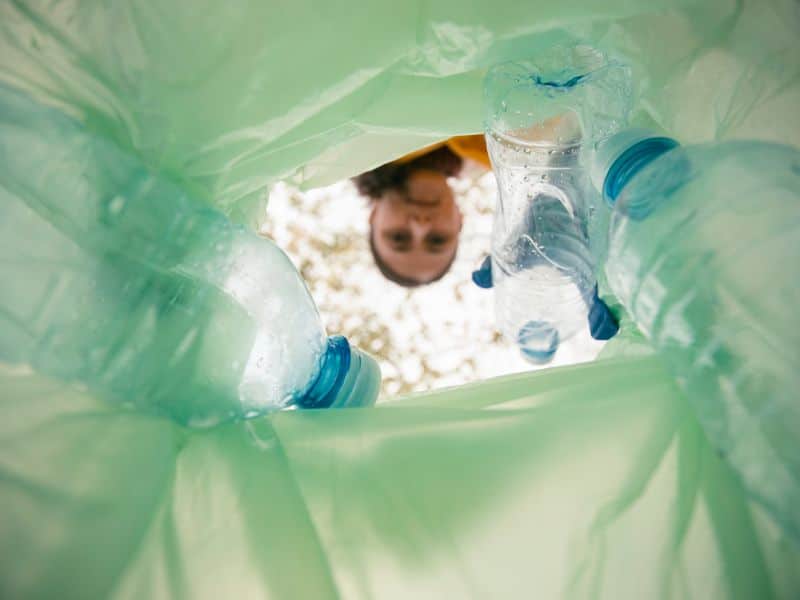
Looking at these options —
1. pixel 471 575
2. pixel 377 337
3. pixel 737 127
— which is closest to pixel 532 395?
pixel 471 575

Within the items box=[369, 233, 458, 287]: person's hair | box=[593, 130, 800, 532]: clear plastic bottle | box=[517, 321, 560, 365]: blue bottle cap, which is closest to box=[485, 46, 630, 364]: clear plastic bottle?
box=[517, 321, 560, 365]: blue bottle cap

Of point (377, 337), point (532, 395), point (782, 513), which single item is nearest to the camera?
point (782, 513)

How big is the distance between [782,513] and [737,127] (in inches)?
13.3

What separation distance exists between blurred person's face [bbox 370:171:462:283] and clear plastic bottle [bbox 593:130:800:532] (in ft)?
2.72

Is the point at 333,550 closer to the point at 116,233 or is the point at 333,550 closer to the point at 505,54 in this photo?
the point at 116,233

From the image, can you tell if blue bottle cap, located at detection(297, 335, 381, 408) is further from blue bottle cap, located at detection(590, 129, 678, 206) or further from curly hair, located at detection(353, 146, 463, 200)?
curly hair, located at detection(353, 146, 463, 200)

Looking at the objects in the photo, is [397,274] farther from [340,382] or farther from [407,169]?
[340,382]

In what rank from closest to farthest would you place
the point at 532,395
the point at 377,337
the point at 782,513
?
1. the point at 782,513
2. the point at 532,395
3. the point at 377,337

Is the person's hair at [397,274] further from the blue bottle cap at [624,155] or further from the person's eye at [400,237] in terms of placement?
the blue bottle cap at [624,155]

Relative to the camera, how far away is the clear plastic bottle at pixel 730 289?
402 mm

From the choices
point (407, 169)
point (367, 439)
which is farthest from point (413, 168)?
point (367, 439)

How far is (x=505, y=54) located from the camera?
58cm

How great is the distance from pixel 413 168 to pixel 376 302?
0.99 metres

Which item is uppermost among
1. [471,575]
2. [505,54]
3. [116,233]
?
[505,54]
